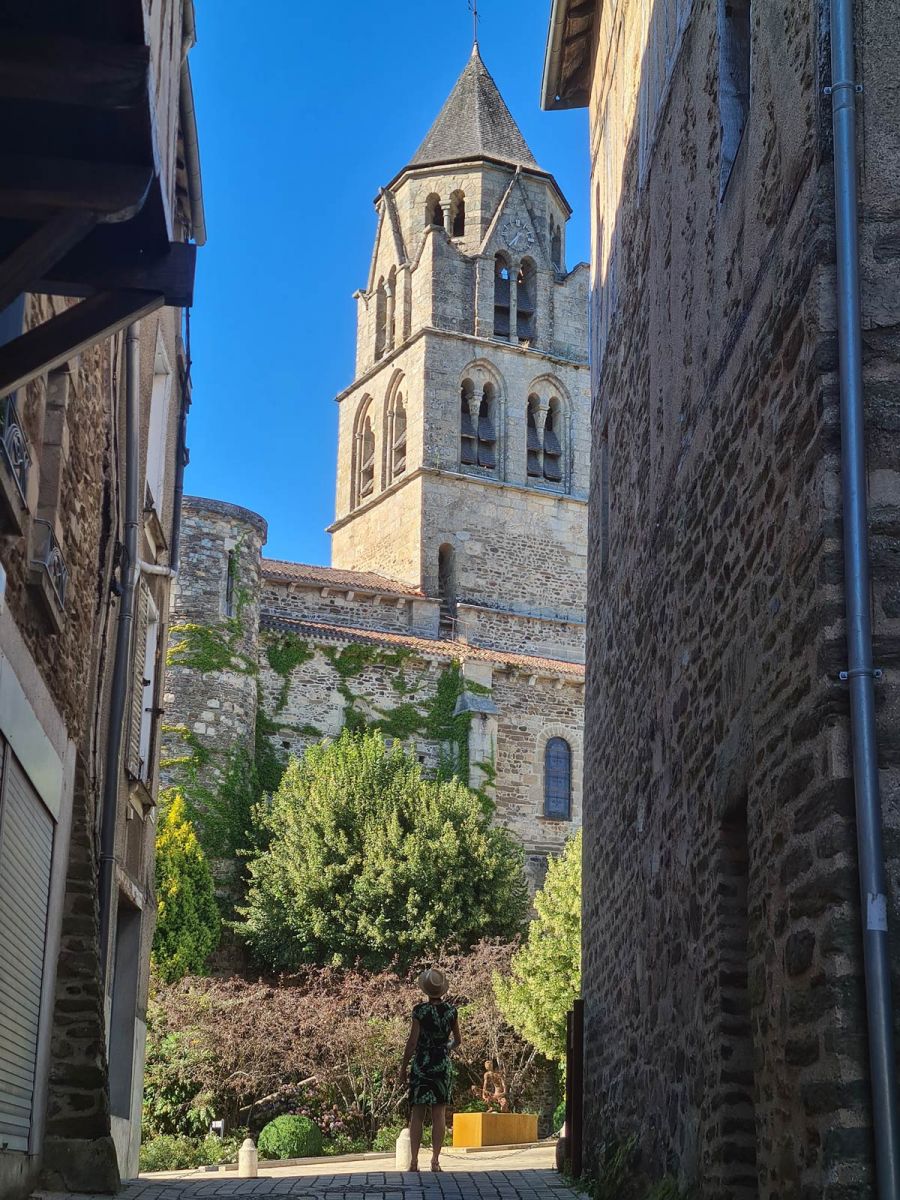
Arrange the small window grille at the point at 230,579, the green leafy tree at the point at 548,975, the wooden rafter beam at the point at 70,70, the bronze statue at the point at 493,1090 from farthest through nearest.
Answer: the small window grille at the point at 230,579 < the bronze statue at the point at 493,1090 < the green leafy tree at the point at 548,975 < the wooden rafter beam at the point at 70,70

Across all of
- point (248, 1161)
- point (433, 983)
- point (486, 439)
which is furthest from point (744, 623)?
point (486, 439)

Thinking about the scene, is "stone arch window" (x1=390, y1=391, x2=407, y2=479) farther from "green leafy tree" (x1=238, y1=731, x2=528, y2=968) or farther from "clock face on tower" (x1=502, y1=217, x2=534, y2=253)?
"green leafy tree" (x1=238, y1=731, x2=528, y2=968)

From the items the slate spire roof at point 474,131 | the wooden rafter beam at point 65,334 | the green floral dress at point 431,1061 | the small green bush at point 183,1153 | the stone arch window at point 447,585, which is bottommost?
the small green bush at point 183,1153

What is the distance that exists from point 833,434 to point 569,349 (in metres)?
45.4

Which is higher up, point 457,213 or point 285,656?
point 457,213

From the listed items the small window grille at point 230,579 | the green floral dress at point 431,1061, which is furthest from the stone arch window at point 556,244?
the green floral dress at point 431,1061

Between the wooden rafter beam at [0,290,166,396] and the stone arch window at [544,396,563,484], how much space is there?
42.7 metres

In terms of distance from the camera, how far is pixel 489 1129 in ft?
60.9

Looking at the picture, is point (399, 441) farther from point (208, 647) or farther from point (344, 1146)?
point (344, 1146)

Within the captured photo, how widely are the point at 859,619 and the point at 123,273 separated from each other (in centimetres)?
301

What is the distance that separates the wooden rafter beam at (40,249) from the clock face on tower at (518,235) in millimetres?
46224

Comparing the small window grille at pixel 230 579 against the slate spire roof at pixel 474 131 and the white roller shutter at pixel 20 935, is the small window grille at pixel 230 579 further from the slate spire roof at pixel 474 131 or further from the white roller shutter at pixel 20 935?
the white roller shutter at pixel 20 935

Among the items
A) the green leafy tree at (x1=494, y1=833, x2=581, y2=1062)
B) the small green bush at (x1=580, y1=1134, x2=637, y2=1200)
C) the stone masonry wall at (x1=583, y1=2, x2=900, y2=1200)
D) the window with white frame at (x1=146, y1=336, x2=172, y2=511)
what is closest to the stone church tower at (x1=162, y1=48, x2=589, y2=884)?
the green leafy tree at (x1=494, y1=833, x2=581, y2=1062)

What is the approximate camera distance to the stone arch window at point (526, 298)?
50.4 metres
